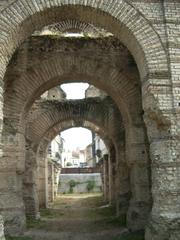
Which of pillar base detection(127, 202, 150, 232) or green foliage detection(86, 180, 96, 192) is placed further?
green foliage detection(86, 180, 96, 192)

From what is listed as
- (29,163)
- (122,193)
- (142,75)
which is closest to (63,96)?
(29,163)

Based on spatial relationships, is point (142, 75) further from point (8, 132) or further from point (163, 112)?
point (8, 132)

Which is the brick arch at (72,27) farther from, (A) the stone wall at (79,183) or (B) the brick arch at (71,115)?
(A) the stone wall at (79,183)

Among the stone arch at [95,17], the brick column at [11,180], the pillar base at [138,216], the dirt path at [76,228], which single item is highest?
the stone arch at [95,17]

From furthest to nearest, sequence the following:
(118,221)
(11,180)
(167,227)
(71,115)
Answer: (71,115) < (118,221) < (11,180) < (167,227)

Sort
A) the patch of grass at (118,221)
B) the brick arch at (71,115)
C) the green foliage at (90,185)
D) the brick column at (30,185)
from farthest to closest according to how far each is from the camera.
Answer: the green foliage at (90,185)
the brick arch at (71,115)
the brick column at (30,185)
the patch of grass at (118,221)

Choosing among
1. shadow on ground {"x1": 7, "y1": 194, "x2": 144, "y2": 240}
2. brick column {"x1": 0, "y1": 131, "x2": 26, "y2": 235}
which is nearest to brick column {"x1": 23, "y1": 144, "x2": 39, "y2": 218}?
shadow on ground {"x1": 7, "y1": 194, "x2": 144, "y2": 240}

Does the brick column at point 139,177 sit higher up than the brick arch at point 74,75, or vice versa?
the brick arch at point 74,75

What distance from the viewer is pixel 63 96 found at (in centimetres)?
1984

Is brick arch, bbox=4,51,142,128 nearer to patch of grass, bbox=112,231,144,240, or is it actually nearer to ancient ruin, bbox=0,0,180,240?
ancient ruin, bbox=0,0,180,240

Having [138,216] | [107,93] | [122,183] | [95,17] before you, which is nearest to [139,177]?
[138,216]

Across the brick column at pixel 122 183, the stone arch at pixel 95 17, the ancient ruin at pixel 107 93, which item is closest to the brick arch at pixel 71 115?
the ancient ruin at pixel 107 93

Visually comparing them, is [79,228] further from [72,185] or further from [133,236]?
[72,185]

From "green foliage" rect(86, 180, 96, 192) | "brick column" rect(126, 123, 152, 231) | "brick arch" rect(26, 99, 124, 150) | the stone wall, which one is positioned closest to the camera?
"brick column" rect(126, 123, 152, 231)
